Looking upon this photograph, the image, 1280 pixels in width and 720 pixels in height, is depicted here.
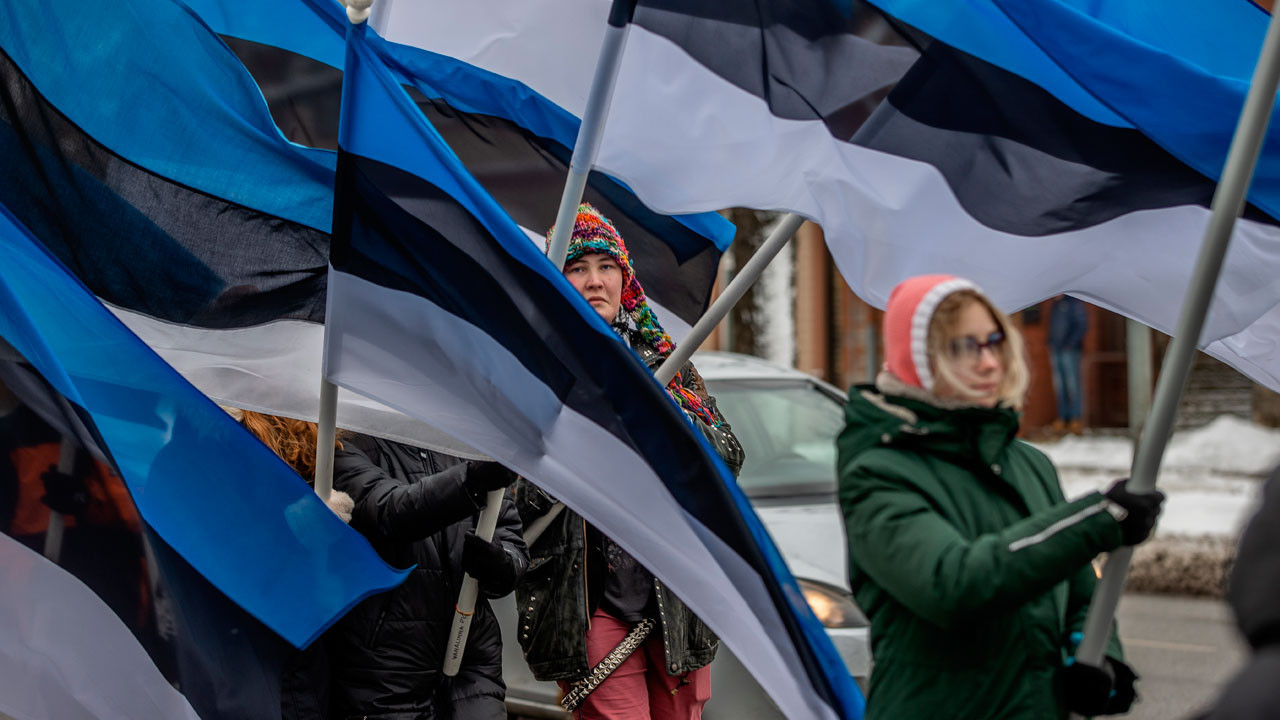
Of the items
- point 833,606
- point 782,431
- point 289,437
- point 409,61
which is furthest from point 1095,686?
point 782,431

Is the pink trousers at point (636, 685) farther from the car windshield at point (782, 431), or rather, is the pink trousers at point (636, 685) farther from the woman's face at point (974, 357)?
the car windshield at point (782, 431)

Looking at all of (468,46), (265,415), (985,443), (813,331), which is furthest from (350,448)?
(813,331)

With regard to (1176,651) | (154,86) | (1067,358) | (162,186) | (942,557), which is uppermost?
(1067,358)

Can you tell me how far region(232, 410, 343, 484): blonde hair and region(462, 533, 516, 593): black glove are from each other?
0.50m

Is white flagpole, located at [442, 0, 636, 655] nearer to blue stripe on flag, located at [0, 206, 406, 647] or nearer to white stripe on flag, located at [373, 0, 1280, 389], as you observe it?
white stripe on flag, located at [373, 0, 1280, 389]

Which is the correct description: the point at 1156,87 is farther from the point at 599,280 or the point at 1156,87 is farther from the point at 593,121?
the point at 599,280

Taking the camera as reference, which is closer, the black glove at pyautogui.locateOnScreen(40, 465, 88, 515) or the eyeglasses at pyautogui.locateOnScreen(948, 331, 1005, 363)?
the eyeglasses at pyautogui.locateOnScreen(948, 331, 1005, 363)

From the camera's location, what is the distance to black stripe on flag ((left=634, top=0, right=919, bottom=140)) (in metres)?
3.61

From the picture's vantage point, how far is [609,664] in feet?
→ 13.3

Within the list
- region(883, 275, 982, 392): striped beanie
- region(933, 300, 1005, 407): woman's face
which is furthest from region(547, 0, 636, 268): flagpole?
region(933, 300, 1005, 407): woman's face

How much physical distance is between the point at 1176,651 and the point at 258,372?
6.56m

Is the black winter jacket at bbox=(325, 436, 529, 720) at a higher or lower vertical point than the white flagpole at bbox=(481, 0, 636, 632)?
lower

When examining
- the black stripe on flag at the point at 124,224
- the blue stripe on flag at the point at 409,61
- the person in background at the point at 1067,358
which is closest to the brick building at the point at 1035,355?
the person in background at the point at 1067,358

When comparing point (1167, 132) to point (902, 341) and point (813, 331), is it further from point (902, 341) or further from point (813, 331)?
point (813, 331)
